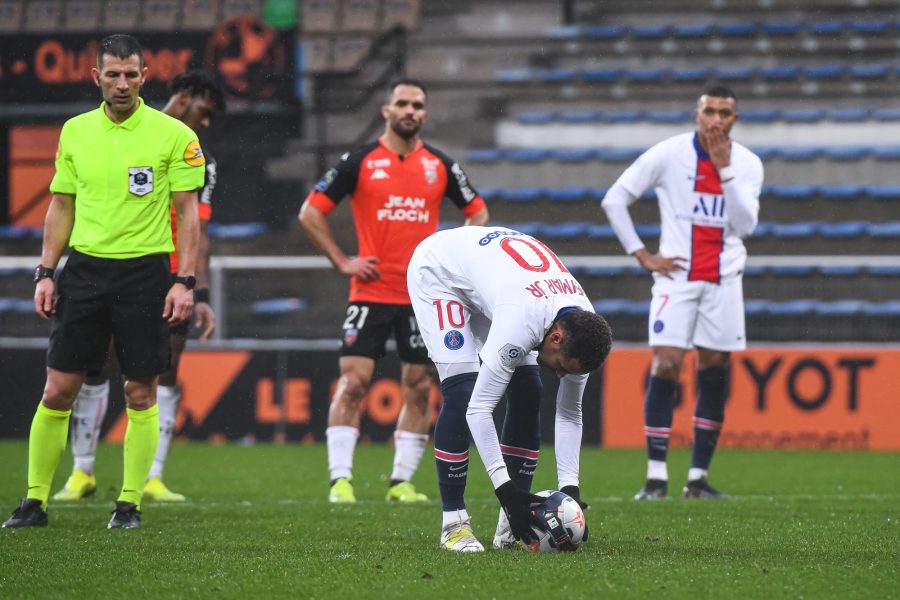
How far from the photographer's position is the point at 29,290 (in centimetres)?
1348

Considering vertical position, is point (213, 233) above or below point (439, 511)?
above

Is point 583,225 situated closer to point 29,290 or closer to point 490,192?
point 490,192

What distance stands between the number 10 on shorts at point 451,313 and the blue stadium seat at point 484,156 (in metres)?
11.1

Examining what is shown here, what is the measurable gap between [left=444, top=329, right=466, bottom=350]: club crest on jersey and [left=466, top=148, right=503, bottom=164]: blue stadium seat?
1121 cm

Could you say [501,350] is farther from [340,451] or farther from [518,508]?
[340,451]

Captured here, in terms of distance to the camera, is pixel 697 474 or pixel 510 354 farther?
pixel 697 474

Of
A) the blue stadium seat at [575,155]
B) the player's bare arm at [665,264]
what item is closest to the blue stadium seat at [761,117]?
the blue stadium seat at [575,155]

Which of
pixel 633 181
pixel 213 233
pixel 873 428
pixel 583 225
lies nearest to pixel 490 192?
pixel 583 225

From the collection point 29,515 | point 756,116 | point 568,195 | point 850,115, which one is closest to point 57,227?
point 29,515

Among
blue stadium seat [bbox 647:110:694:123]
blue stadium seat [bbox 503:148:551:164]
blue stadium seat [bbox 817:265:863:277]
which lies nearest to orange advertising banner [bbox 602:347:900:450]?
blue stadium seat [bbox 817:265:863:277]

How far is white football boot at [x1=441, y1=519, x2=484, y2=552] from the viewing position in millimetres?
5500

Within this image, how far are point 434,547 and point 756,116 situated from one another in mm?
11993

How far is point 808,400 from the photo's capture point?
11938 mm

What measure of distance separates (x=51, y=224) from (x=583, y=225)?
981 centimetres
